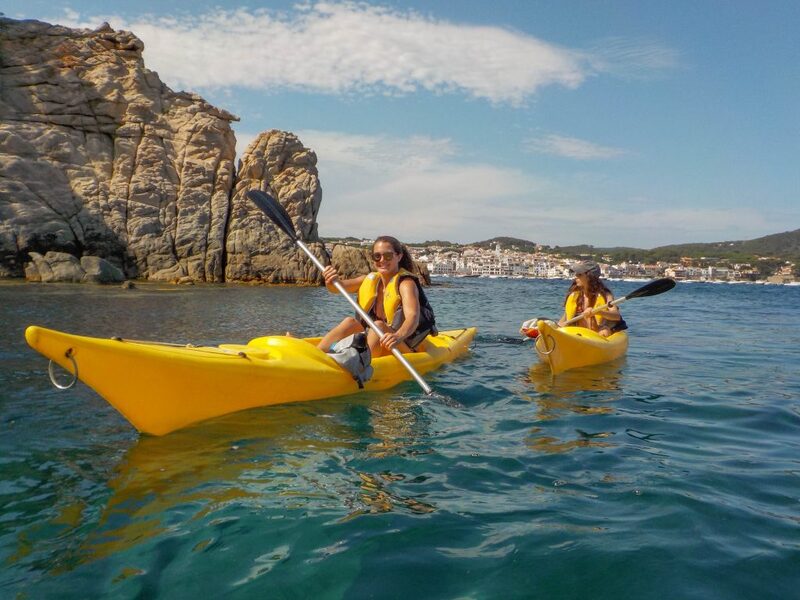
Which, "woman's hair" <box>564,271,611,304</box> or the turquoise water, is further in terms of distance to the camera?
"woman's hair" <box>564,271,611,304</box>

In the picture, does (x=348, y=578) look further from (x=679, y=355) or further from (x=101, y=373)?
(x=679, y=355)

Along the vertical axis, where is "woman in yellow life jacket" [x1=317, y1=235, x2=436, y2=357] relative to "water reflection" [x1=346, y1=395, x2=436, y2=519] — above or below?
above

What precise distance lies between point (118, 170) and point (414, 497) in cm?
3130

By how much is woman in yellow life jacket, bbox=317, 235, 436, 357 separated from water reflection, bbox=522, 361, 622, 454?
A: 130cm

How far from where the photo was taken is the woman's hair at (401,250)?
229 inches

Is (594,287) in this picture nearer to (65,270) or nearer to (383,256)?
(383,256)

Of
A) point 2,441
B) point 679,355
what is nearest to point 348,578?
point 2,441

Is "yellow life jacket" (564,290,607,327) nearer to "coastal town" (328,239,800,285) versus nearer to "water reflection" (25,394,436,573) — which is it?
"water reflection" (25,394,436,573)

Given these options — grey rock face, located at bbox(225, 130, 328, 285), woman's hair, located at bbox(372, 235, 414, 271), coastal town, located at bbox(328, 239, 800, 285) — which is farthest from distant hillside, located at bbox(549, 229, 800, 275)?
woman's hair, located at bbox(372, 235, 414, 271)

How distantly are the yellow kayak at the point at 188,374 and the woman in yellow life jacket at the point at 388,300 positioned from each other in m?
0.55

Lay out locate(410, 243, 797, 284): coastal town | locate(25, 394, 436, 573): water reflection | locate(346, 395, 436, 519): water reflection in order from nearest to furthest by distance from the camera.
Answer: locate(25, 394, 436, 573): water reflection
locate(346, 395, 436, 519): water reflection
locate(410, 243, 797, 284): coastal town

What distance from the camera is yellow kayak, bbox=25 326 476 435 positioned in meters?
3.46

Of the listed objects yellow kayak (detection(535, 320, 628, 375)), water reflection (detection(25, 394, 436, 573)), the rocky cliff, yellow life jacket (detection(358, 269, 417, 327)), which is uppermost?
the rocky cliff

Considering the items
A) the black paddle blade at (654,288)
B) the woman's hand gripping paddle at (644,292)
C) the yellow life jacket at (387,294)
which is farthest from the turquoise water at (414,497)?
the black paddle blade at (654,288)
